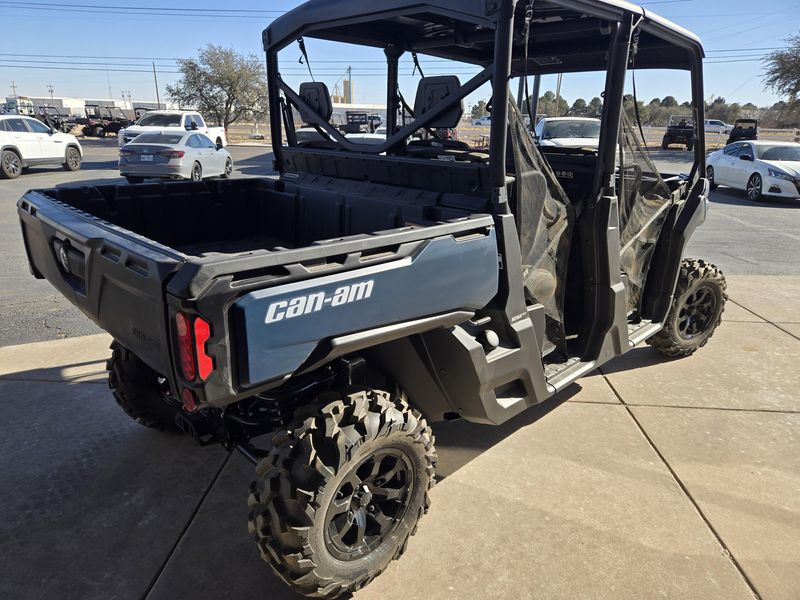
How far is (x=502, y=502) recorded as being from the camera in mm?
3016

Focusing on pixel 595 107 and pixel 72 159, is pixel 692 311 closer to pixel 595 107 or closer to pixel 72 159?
pixel 595 107

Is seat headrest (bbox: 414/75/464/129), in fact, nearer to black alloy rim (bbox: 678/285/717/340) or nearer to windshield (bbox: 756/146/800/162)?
black alloy rim (bbox: 678/285/717/340)

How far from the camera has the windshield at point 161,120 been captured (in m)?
20.1

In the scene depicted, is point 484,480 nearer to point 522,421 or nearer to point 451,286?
point 522,421

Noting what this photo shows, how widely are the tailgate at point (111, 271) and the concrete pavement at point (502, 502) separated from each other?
1061 millimetres

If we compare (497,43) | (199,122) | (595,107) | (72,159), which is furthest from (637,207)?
(199,122)

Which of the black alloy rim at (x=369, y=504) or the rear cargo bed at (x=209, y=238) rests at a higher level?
the rear cargo bed at (x=209, y=238)

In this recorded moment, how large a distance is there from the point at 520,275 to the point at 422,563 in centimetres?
136

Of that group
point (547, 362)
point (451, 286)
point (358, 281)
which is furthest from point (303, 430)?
point (547, 362)

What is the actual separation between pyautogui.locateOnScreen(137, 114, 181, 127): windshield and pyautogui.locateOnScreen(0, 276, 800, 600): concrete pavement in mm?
17690

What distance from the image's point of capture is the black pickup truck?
1993mm

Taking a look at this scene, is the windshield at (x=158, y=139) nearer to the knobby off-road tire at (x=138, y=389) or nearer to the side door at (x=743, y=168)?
the knobby off-road tire at (x=138, y=389)

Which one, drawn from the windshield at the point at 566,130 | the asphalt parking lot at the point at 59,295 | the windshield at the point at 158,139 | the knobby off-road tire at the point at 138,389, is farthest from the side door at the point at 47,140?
the knobby off-road tire at the point at 138,389

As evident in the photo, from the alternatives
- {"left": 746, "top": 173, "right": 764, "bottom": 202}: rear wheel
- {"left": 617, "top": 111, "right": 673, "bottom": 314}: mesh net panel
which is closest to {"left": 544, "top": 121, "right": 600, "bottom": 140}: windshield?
{"left": 617, "top": 111, "right": 673, "bottom": 314}: mesh net panel
